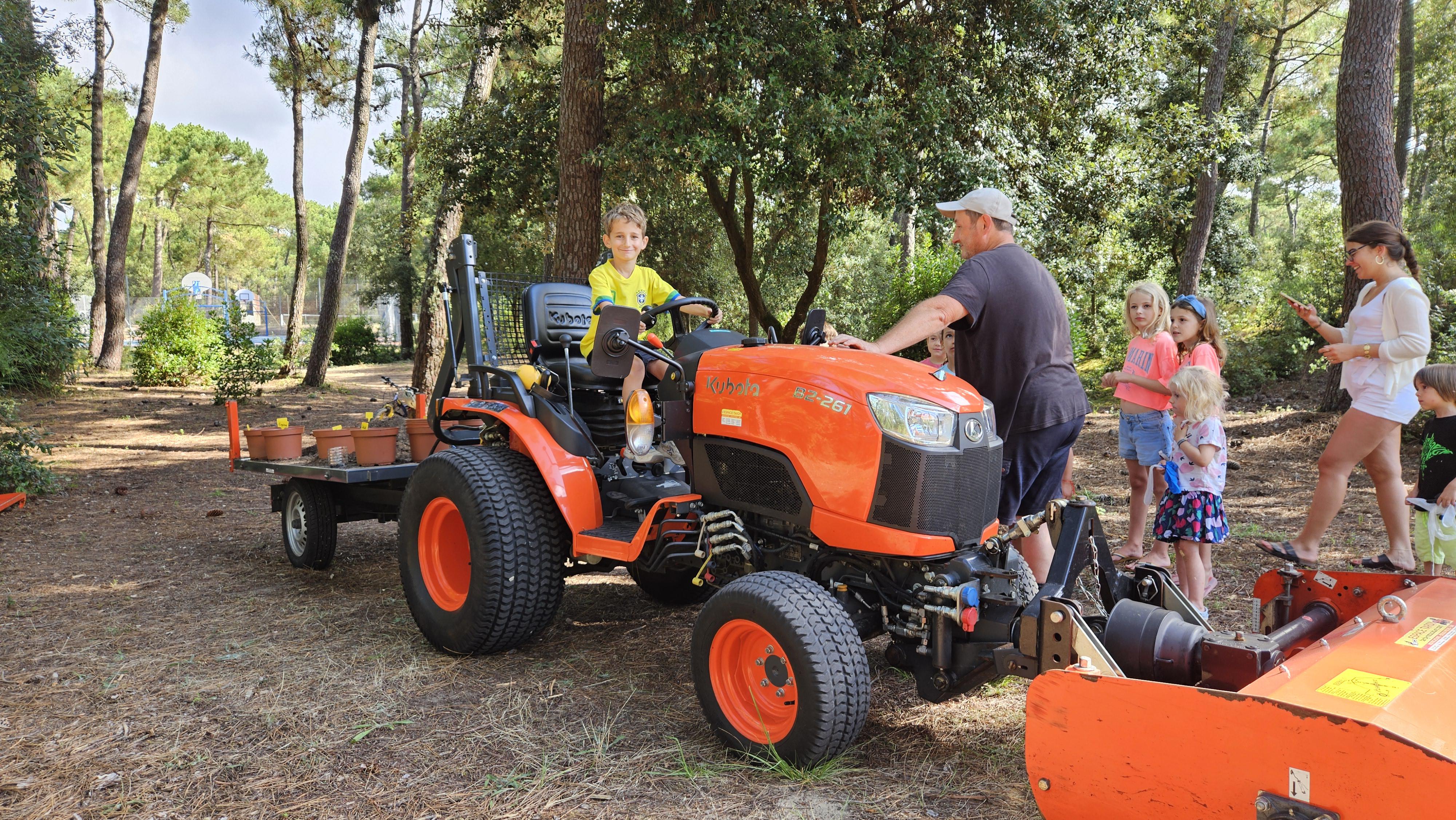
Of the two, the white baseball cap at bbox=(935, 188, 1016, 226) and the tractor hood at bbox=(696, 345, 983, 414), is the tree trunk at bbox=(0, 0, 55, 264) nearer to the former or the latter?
the tractor hood at bbox=(696, 345, 983, 414)

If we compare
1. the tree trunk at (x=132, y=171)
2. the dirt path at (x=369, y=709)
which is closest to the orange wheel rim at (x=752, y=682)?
the dirt path at (x=369, y=709)

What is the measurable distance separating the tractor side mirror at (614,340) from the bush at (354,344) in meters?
25.3

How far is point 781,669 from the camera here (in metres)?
2.73

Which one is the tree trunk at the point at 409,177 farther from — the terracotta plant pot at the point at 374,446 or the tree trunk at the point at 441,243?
the terracotta plant pot at the point at 374,446

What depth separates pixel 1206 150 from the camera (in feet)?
36.3

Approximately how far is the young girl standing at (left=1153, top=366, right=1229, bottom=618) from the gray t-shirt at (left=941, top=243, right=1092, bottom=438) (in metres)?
1.17

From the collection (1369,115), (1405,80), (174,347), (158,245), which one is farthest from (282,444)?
(158,245)

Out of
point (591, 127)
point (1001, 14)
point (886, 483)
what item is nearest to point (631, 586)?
point (886, 483)

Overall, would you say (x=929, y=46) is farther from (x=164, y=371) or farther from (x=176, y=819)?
(x=164, y=371)

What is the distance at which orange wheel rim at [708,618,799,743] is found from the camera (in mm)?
2746

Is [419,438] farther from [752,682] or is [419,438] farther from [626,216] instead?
[752,682]

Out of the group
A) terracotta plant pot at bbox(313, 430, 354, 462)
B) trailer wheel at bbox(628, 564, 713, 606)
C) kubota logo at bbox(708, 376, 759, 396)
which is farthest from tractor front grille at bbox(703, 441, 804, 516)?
terracotta plant pot at bbox(313, 430, 354, 462)

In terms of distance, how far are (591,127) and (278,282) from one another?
80615 mm

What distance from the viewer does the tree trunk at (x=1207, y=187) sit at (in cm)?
1453
